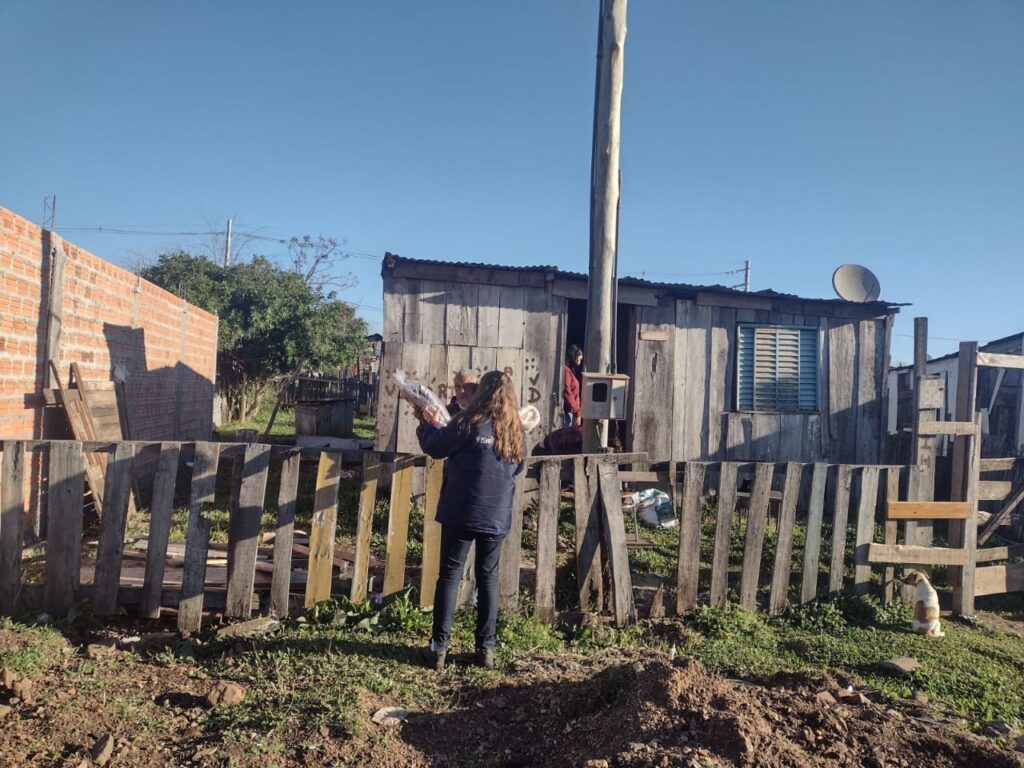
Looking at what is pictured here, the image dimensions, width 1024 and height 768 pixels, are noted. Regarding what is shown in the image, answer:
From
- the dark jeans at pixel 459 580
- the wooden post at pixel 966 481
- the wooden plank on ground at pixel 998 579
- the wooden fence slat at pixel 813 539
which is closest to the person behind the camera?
the dark jeans at pixel 459 580

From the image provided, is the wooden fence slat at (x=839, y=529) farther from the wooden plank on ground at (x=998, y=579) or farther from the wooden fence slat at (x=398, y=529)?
the wooden fence slat at (x=398, y=529)

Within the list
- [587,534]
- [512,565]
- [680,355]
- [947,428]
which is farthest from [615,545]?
[680,355]

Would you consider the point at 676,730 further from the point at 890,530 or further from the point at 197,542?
the point at 890,530

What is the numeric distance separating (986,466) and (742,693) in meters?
4.27

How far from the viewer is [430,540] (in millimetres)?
4508

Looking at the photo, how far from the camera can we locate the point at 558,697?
3320 mm

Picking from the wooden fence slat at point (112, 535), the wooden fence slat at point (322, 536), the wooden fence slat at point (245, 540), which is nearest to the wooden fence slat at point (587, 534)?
the wooden fence slat at point (322, 536)

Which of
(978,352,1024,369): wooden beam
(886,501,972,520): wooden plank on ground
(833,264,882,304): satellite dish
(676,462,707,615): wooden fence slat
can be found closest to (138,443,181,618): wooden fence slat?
(676,462,707,615): wooden fence slat

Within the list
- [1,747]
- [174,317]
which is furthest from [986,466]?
[174,317]

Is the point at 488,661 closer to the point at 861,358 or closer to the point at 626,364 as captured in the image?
the point at 626,364

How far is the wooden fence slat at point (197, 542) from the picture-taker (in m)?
4.22

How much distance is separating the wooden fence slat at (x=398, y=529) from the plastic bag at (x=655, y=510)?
4.74 meters

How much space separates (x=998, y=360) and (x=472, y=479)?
5.42m

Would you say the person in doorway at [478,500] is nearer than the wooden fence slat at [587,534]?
Yes
